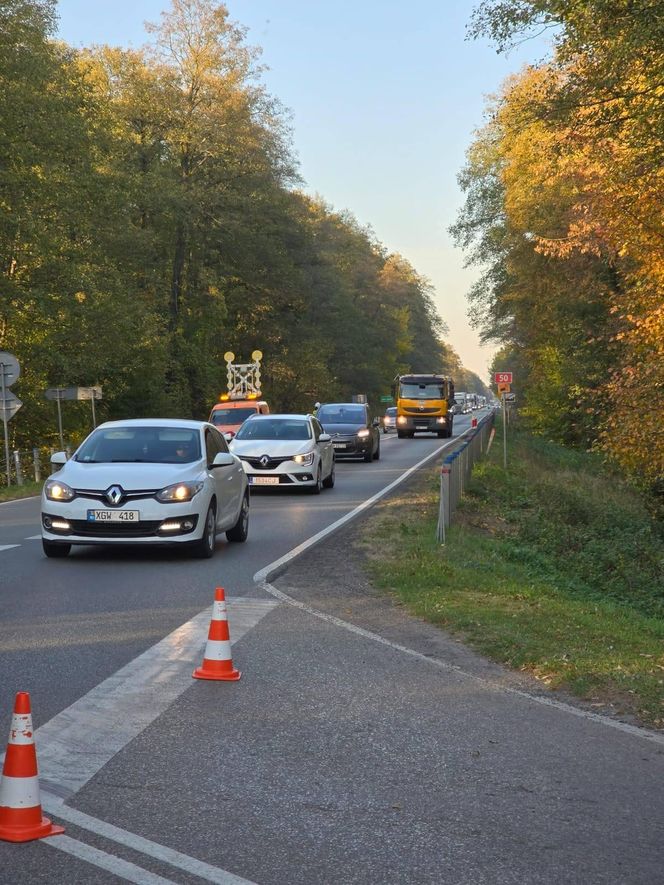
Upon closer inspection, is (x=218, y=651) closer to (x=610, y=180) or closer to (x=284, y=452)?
(x=610, y=180)

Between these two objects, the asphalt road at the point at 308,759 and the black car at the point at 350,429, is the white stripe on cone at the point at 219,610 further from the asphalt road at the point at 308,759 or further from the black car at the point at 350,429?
the black car at the point at 350,429

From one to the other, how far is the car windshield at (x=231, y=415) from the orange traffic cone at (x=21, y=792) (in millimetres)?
33829

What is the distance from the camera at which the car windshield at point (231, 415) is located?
38656mm

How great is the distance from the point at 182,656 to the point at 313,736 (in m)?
2.26

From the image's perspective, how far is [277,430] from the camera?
26.0 meters

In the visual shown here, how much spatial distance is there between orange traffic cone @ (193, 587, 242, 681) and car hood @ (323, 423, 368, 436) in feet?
94.9

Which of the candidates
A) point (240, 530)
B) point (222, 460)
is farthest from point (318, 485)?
point (222, 460)

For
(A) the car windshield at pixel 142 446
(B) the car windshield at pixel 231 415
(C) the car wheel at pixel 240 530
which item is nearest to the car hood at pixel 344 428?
(B) the car windshield at pixel 231 415

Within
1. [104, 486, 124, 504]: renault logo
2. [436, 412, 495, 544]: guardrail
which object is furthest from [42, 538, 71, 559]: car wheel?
[436, 412, 495, 544]: guardrail

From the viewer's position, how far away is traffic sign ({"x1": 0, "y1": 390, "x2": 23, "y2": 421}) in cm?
2900

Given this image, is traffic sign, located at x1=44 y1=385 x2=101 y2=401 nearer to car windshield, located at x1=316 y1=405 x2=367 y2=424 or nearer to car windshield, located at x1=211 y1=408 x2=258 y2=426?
car windshield, located at x1=211 y1=408 x2=258 y2=426

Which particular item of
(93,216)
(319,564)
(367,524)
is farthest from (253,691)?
(93,216)

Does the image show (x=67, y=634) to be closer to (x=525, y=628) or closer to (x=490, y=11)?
(x=525, y=628)

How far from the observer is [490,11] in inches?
712
